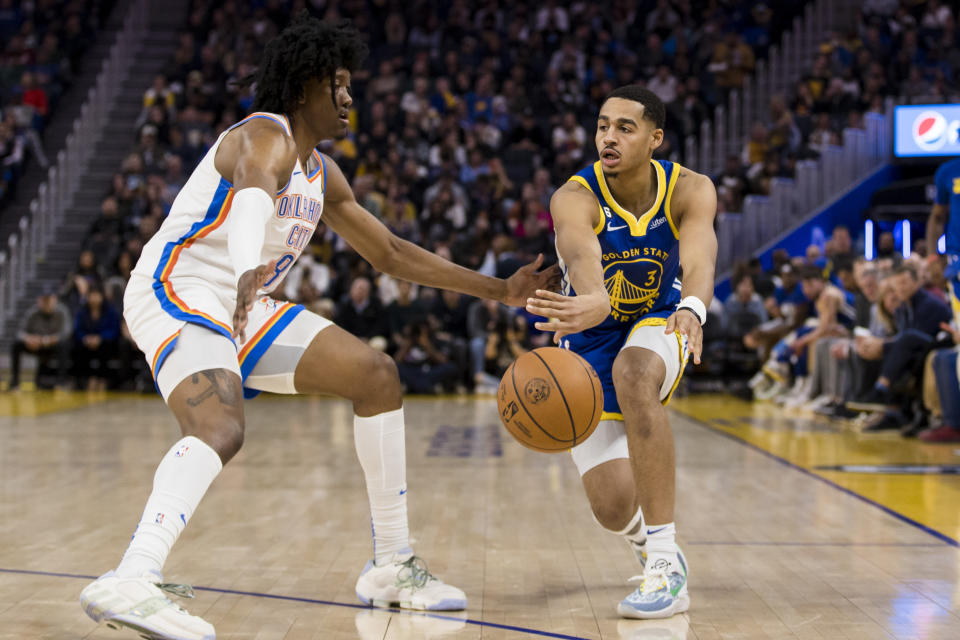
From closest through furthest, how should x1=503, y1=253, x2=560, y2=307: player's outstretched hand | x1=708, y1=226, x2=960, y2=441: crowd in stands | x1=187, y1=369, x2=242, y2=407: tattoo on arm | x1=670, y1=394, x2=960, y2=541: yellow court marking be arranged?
x1=187, y1=369, x2=242, y2=407: tattoo on arm → x1=503, y1=253, x2=560, y2=307: player's outstretched hand → x1=670, y1=394, x2=960, y2=541: yellow court marking → x1=708, y1=226, x2=960, y2=441: crowd in stands

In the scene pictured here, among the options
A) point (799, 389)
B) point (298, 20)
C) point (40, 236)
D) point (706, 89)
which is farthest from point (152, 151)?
point (298, 20)

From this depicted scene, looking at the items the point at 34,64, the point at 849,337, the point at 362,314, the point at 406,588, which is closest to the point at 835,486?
the point at 406,588

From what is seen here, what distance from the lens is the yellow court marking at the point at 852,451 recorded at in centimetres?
586

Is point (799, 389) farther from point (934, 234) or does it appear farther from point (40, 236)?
point (40, 236)

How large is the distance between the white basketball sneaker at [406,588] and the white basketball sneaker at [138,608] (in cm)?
90

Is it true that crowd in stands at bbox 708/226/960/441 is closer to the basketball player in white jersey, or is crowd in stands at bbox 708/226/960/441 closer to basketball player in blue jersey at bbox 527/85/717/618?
basketball player in blue jersey at bbox 527/85/717/618

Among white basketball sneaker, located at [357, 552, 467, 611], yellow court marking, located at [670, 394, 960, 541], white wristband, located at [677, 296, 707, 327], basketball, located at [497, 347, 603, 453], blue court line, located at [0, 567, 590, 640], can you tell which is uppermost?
white wristband, located at [677, 296, 707, 327]

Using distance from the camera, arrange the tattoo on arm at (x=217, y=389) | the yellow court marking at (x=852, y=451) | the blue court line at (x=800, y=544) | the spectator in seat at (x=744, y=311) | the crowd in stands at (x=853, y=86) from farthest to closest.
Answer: the crowd in stands at (x=853, y=86) < the spectator in seat at (x=744, y=311) < the yellow court marking at (x=852, y=451) < the blue court line at (x=800, y=544) < the tattoo on arm at (x=217, y=389)

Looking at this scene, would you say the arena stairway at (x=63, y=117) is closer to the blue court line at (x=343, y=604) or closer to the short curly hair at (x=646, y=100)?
the blue court line at (x=343, y=604)

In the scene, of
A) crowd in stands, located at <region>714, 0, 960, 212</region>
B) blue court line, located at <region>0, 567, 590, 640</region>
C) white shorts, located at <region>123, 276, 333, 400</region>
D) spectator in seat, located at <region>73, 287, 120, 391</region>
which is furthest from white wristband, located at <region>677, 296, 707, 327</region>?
crowd in stands, located at <region>714, 0, 960, 212</region>

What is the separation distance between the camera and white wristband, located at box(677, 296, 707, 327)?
3668mm

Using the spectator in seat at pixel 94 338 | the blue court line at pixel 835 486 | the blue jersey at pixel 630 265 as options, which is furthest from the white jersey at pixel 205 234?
the spectator in seat at pixel 94 338

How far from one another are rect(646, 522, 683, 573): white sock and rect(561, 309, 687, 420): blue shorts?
48 centimetres

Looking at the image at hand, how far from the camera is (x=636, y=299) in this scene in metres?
4.18
